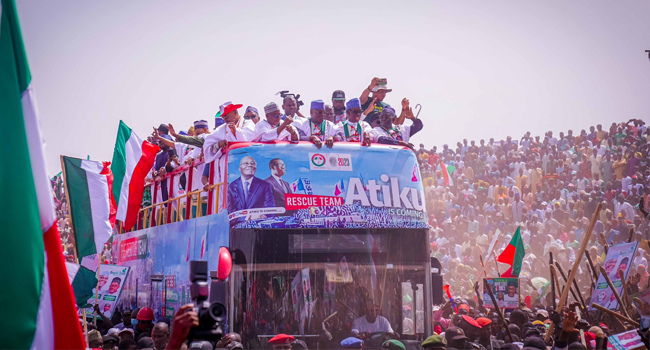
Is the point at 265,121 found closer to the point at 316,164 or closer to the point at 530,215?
the point at 316,164

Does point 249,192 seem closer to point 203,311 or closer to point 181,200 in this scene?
point 181,200

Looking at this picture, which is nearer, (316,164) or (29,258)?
(29,258)

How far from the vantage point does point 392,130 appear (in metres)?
10.7

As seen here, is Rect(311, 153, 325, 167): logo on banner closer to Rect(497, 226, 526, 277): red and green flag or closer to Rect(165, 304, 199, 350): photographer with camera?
Rect(165, 304, 199, 350): photographer with camera

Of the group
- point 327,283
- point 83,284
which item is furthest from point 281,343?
point 83,284

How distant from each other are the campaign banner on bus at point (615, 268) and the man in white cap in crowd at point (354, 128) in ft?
13.0

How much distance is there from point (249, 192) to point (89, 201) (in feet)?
14.2

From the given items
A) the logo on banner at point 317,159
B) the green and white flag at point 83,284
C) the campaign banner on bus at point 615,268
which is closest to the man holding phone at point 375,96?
the logo on banner at point 317,159

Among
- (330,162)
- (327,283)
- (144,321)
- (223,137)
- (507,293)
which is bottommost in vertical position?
(144,321)

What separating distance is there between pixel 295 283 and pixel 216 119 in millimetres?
5598

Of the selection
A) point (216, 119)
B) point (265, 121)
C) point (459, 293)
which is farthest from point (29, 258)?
point (459, 293)

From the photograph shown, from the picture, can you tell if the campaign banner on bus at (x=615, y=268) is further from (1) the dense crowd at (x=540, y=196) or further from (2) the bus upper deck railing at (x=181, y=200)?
(1) the dense crowd at (x=540, y=196)

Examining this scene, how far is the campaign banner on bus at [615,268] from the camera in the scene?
10.1m

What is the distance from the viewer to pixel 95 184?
11961 millimetres
